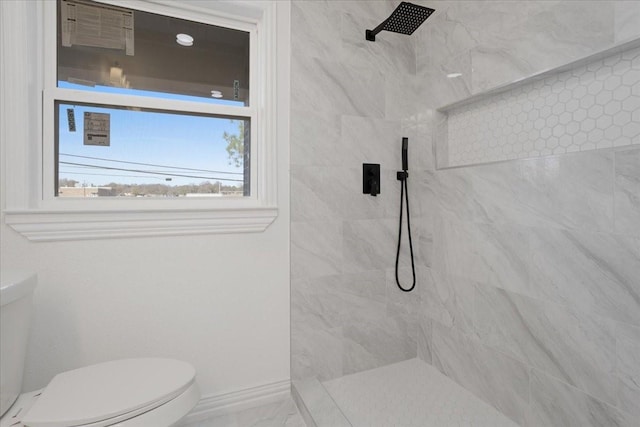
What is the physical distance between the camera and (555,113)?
1317 millimetres

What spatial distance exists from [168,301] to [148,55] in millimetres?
1179

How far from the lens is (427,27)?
193 cm

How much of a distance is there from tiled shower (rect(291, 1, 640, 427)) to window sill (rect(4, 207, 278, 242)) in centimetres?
25

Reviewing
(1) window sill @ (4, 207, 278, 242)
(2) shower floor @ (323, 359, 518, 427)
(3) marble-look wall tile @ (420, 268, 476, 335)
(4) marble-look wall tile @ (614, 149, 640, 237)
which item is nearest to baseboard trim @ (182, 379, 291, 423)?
(2) shower floor @ (323, 359, 518, 427)

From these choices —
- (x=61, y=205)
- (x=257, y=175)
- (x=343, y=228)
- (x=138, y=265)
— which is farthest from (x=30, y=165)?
(x=343, y=228)

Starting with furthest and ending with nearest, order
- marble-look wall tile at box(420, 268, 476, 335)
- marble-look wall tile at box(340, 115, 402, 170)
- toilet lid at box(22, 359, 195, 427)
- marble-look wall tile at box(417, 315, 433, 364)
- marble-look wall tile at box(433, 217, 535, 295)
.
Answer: marble-look wall tile at box(417, 315, 433, 364), marble-look wall tile at box(340, 115, 402, 170), marble-look wall tile at box(420, 268, 476, 335), marble-look wall tile at box(433, 217, 535, 295), toilet lid at box(22, 359, 195, 427)

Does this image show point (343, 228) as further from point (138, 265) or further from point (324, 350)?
point (138, 265)

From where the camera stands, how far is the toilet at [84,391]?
0.95m

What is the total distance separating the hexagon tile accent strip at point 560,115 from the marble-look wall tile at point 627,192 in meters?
0.06

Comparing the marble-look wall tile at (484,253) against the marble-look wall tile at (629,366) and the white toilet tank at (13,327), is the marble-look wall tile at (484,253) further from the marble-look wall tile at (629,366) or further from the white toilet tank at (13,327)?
the white toilet tank at (13,327)

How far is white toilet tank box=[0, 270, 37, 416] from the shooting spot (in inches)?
40.0

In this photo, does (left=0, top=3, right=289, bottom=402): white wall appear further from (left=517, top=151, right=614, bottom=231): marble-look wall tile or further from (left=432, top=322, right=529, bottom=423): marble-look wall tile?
(left=517, top=151, right=614, bottom=231): marble-look wall tile

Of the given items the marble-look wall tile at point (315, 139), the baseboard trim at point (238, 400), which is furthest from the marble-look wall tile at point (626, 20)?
the baseboard trim at point (238, 400)

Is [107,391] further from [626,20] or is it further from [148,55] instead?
[626,20]
